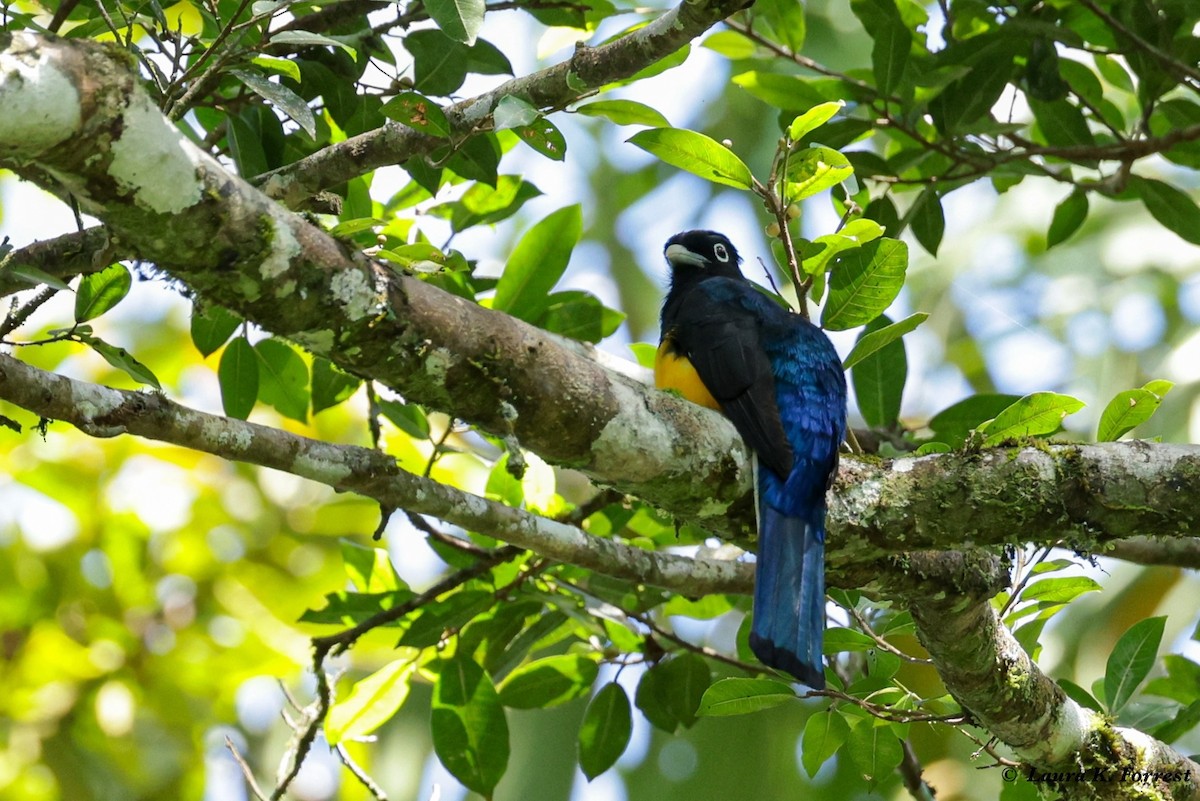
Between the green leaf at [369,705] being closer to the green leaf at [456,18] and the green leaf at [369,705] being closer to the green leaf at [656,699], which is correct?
the green leaf at [656,699]

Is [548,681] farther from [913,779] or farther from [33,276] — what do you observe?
[33,276]

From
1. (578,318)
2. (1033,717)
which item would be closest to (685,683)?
(1033,717)

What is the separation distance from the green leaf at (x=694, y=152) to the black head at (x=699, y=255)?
2.07 metres

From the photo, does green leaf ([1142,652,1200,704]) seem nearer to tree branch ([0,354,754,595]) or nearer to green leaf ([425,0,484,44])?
tree branch ([0,354,754,595])

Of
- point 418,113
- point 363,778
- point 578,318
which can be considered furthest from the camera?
point 578,318

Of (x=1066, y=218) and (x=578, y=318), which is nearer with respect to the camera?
(x=578, y=318)

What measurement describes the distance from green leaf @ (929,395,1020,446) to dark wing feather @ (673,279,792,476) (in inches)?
29.8

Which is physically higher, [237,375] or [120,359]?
[120,359]

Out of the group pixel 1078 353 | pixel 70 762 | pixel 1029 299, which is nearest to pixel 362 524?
pixel 70 762

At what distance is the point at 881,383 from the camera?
4.24 metres

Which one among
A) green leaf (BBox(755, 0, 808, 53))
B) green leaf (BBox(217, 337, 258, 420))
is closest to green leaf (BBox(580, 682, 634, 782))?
green leaf (BBox(217, 337, 258, 420))

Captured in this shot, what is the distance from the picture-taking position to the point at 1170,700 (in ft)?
13.8

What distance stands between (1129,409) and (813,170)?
3.54ft

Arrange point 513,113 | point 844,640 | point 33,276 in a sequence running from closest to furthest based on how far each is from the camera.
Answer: point 33,276 → point 513,113 → point 844,640
